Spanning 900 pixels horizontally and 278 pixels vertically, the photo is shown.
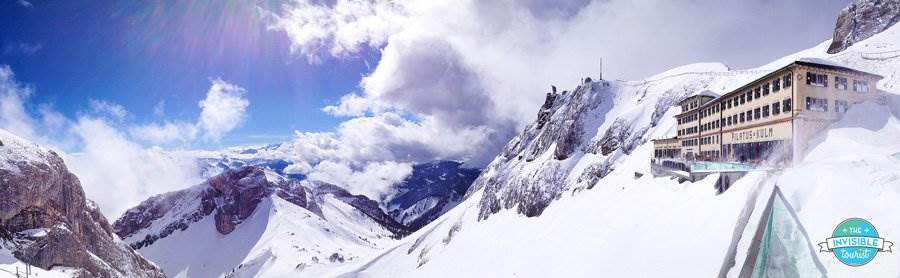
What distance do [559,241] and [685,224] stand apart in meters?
22.6

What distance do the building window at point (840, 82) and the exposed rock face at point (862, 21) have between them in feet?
192

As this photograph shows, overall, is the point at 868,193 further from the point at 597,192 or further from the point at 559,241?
the point at 597,192

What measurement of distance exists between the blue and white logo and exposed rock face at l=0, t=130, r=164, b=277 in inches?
4354

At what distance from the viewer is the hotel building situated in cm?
3612

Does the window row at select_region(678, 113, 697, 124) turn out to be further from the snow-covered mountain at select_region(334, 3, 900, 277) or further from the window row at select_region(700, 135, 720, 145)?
the snow-covered mountain at select_region(334, 3, 900, 277)

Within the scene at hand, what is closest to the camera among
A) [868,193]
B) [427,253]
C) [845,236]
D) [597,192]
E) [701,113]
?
[845,236]

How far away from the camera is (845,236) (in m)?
21.9


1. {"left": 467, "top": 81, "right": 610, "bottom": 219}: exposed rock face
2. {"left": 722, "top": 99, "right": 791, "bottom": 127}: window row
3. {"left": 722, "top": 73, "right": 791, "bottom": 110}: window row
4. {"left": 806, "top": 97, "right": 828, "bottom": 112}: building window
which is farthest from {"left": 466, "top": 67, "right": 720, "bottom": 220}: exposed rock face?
{"left": 806, "top": 97, "right": 828, "bottom": 112}: building window

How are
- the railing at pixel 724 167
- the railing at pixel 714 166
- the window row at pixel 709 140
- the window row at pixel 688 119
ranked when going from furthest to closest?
the window row at pixel 688 119 → the window row at pixel 709 140 → the railing at pixel 714 166 → the railing at pixel 724 167

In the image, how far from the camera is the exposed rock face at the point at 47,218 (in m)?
83.7

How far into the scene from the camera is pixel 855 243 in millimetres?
21453

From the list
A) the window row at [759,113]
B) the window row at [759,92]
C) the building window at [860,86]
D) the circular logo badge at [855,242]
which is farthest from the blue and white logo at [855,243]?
the building window at [860,86]

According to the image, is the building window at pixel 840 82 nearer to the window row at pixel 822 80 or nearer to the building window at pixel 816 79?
the window row at pixel 822 80

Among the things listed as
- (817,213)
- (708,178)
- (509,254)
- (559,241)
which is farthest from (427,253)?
(817,213)
